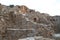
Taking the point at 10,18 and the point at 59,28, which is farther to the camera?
the point at 10,18

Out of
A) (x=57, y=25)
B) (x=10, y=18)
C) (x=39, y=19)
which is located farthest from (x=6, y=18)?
(x=57, y=25)

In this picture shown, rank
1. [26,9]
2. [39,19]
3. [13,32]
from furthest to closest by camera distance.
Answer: [26,9] → [39,19] → [13,32]

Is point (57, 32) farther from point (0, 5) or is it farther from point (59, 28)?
point (0, 5)

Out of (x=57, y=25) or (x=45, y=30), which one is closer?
(x=57, y=25)

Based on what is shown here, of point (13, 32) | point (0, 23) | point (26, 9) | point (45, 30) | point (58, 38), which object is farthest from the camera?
point (26, 9)

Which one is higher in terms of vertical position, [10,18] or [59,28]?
[59,28]

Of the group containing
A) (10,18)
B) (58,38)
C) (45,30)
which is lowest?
(45,30)

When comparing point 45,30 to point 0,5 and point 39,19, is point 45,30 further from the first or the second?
point 0,5

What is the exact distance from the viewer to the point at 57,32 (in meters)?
1.16

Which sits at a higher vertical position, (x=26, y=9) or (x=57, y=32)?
(x=57, y=32)

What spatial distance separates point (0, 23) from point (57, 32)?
1248 centimetres

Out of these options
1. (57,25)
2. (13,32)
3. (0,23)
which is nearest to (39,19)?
(0,23)

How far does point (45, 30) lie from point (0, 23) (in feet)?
12.5

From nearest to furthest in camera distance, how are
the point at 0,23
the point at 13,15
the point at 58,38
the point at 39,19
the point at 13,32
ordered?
the point at 58,38 < the point at 13,32 < the point at 0,23 < the point at 13,15 < the point at 39,19
